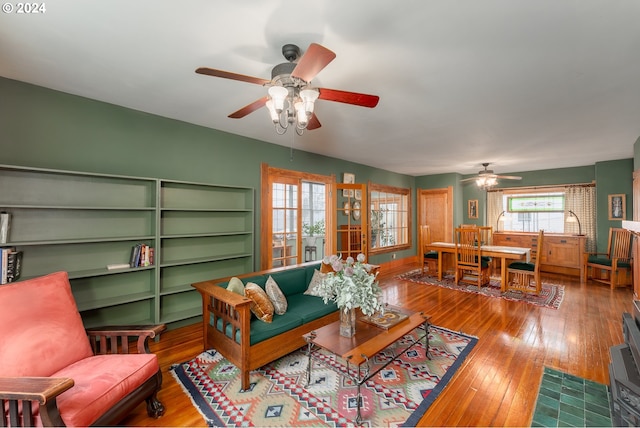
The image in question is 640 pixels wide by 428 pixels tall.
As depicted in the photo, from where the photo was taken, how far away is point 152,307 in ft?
10.1

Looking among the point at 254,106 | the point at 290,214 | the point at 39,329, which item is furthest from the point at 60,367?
the point at 290,214

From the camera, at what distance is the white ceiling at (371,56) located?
1.55 meters

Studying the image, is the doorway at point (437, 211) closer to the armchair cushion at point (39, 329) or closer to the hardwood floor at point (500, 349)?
the hardwood floor at point (500, 349)

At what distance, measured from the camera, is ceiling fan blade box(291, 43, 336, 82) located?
4.40 ft

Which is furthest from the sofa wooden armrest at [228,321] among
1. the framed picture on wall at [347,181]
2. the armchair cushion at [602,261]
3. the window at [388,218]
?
the armchair cushion at [602,261]

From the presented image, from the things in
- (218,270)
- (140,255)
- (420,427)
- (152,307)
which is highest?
(140,255)

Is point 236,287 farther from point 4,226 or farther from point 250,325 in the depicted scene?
point 4,226

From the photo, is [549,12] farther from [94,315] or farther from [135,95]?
[94,315]

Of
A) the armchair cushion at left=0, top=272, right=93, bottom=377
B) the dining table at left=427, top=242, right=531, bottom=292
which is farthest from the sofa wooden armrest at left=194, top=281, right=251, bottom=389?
the dining table at left=427, top=242, right=531, bottom=292

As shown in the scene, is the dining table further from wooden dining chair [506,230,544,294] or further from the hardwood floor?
the hardwood floor

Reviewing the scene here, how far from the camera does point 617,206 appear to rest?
5438 millimetres

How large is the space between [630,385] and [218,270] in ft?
12.8

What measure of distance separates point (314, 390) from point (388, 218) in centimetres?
549

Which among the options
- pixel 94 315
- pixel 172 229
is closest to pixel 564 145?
pixel 172 229
